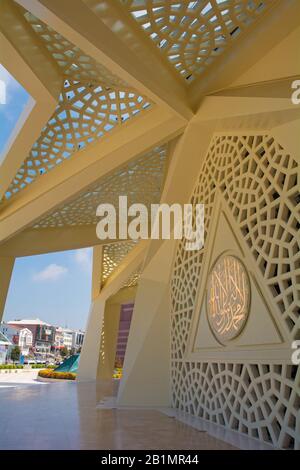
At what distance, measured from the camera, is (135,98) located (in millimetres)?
7562

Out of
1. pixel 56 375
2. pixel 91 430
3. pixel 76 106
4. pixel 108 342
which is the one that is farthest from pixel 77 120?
pixel 56 375

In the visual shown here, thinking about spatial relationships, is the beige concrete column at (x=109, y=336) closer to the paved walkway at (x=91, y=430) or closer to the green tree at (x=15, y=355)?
the paved walkway at (x=91, y=430)

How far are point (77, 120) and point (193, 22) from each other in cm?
351

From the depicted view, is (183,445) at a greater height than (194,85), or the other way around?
(194,85)

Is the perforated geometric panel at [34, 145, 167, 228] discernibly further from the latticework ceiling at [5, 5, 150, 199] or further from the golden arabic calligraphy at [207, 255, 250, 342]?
the golden arabic calligraphy at [207, 255, 250, 342]

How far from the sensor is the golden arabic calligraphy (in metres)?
5.86

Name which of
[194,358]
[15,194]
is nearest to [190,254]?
[194,358]

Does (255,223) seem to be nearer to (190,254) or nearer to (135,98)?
(190,254)

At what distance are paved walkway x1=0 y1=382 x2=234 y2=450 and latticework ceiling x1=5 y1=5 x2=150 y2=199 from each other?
17.3 feet

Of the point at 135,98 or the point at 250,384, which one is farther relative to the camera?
the point at 135,98

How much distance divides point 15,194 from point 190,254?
484cm

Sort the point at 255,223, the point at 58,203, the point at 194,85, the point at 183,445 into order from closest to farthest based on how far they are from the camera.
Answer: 1. the point at 183,445
2. the point at 255,223
3. the point at 194,85
4. the point at 58,203

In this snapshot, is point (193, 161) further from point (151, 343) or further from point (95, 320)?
point (95, 320)

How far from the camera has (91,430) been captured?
5438mm
